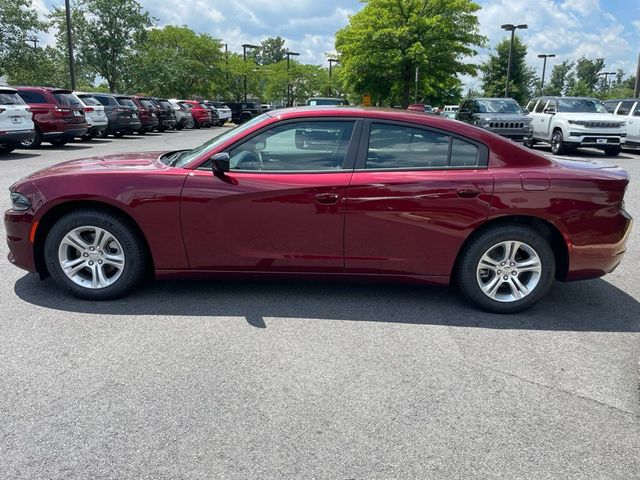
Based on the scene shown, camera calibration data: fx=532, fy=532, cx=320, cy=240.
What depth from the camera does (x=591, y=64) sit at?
108 metres

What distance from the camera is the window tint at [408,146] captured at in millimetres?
4141

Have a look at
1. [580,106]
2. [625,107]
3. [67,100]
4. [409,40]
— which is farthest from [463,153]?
[409,40]

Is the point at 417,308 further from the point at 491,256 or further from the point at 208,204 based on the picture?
the point at 208,204

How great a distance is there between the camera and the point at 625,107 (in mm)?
18703

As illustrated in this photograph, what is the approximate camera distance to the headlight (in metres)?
4.20

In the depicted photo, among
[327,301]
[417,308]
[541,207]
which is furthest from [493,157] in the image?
[327,301]

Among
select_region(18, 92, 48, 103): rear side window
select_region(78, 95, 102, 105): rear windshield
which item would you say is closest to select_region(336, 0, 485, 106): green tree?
select_region(78, 95, 102, 105): rear windshield

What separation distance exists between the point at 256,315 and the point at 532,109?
19.0 meters

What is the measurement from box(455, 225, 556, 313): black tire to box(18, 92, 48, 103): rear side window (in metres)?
15.1

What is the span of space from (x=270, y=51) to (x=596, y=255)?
13840 cm

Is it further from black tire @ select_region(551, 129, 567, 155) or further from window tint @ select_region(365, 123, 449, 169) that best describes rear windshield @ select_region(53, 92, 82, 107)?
black tire @ select_region(551, 129, 567, 155)

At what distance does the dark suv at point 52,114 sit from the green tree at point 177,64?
2459 cm

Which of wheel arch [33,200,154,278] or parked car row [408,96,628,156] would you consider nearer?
wheel arch [33,200,154,278]

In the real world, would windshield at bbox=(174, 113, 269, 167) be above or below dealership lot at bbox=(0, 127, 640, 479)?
above
